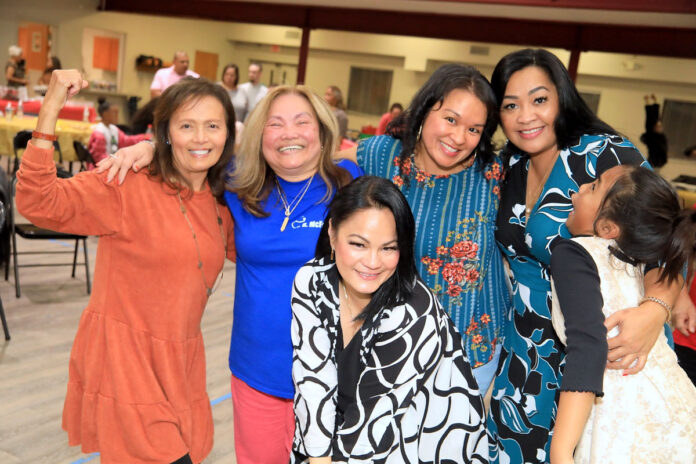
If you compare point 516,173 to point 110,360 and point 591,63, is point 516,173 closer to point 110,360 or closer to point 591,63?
point 110,360

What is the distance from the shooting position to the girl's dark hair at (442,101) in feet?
6.77

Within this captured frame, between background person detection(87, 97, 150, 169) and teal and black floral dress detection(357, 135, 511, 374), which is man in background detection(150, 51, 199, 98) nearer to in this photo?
background person detection(87, 97, 150, 169)

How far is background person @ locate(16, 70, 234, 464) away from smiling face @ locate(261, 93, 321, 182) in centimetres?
17

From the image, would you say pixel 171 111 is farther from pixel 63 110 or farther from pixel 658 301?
pixel 63 110

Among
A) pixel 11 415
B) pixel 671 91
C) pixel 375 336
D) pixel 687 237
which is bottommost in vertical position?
pixel 11 415

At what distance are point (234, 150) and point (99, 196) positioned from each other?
1.71 ft

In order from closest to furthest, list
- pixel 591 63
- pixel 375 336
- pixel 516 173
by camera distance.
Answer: pixel 375 336
pixel 516 173
pixel 591 63

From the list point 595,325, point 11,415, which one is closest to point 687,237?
point 595,325

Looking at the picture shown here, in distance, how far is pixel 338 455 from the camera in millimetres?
1830

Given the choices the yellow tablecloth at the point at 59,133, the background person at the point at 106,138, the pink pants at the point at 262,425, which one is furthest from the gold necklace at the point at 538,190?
the yellow tablecloth at the point at 59,133

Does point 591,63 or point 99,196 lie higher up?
point 591,63

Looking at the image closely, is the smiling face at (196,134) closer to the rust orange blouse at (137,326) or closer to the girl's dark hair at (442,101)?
the rust orange blouse at (137,326)

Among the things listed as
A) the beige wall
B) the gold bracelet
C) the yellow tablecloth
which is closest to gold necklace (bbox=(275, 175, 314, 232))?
the gold bracelet

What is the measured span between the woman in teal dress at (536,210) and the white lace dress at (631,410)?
318mm
